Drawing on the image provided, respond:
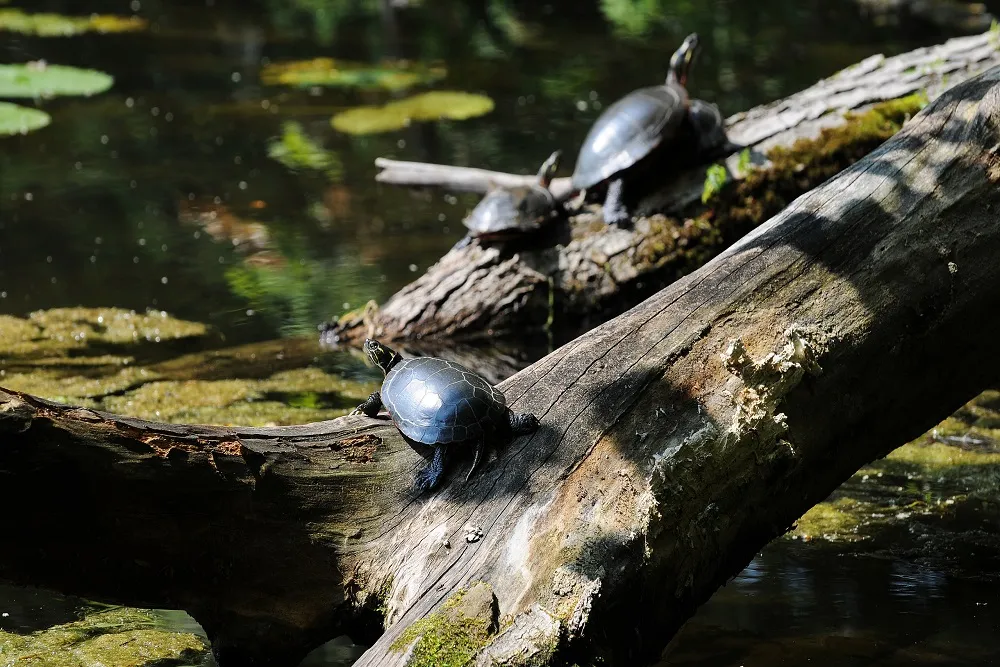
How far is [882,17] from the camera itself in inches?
456

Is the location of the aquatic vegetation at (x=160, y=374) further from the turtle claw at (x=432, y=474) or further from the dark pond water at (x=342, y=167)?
the turtle claw at (x=432, y=474)

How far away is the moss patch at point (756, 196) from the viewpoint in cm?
473

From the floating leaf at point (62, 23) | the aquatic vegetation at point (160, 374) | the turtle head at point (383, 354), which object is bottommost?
the turtle head at point (383, 354)

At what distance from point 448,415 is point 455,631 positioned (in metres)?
0.51

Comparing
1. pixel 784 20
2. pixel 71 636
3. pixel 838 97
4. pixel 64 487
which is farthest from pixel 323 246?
pixel 784 20

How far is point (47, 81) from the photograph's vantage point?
880 centimetres

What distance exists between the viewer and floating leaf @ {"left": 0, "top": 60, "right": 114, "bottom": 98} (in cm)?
861

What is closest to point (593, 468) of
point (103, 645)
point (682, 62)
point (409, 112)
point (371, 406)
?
point (371, 406)

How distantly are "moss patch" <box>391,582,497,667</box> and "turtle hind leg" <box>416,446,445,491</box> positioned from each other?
0.34m

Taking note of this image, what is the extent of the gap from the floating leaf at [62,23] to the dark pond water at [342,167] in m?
0.30

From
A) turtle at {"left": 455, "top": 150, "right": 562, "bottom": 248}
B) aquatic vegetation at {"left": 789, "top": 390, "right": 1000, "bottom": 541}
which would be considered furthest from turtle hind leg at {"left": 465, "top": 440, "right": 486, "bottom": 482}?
turtle at {"left": 455, "top": 150, "right": 562, "bottom": 248}

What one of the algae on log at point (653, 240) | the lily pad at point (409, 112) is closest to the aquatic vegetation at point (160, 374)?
the algae on log at point (653, 240)

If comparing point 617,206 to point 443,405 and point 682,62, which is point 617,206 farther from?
point 443,405

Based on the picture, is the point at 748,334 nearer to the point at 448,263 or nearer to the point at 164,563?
the point at 164,563
